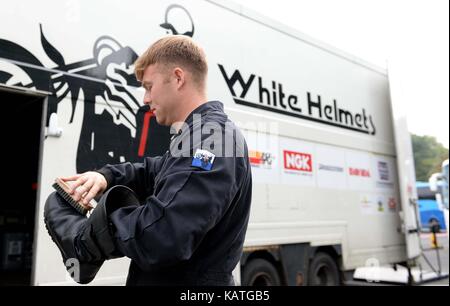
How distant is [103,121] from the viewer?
10.2 ft

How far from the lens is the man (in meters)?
1.00

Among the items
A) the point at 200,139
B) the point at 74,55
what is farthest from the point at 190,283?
the point at 74,55

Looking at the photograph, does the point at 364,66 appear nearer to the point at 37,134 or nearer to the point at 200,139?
the point at 37,134

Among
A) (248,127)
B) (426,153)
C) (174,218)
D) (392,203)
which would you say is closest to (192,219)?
(174,218)

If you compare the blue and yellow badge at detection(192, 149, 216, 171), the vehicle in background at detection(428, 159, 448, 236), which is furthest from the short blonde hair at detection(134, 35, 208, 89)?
the vehicle in background at detection(428, 159, 448, 236)

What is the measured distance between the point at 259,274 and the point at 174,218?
3.40 meters

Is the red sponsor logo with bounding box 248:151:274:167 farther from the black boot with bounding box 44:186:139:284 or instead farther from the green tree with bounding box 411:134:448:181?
the green tree with bounding box 411:134:448:181

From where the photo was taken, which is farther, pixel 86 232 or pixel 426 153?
pixel 426 153

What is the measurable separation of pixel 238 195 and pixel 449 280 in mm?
6914

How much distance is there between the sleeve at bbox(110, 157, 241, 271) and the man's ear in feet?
1.07

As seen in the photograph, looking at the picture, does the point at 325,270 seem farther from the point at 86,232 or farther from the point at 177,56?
the point at 86,232

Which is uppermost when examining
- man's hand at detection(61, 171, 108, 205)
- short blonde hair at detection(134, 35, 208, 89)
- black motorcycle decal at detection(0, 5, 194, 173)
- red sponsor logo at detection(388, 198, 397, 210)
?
black motorcycle decal at detection(0, 5, 194, 173)

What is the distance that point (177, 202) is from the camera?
1.01m

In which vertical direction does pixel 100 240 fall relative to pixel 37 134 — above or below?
below
